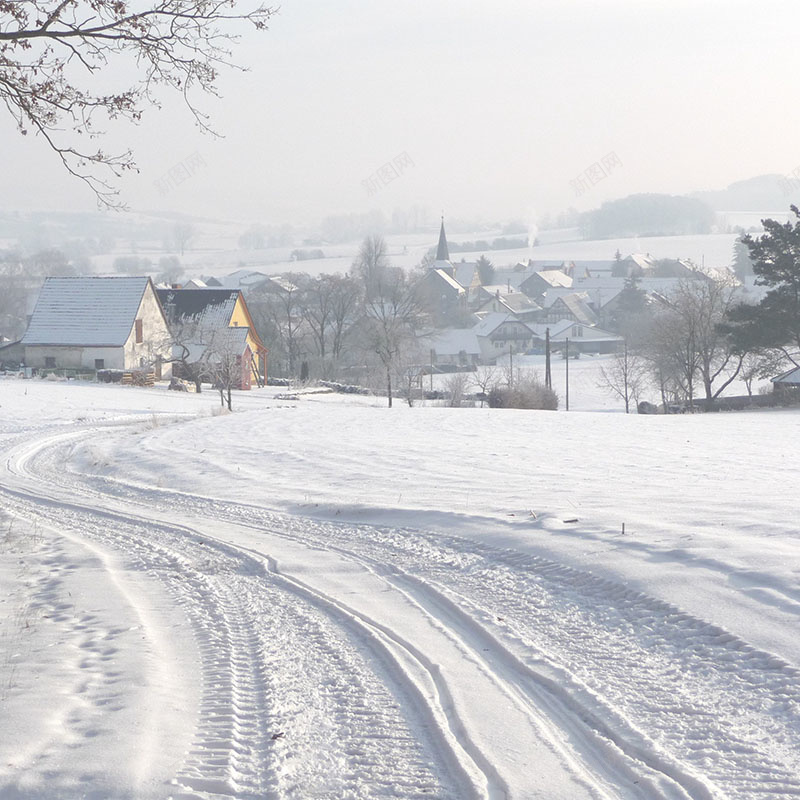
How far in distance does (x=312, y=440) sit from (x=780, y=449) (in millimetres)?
10040

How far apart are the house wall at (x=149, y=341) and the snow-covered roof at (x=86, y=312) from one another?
0.71 meters

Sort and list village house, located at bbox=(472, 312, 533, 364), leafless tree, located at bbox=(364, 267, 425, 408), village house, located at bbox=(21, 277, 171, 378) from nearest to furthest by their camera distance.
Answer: village house, located at bbox=(21, 277, 171, 378)
leafless tree, located at bbox=(364, 267, 425, 408)
village house, located at bbox=(472, 312, 533, 364)

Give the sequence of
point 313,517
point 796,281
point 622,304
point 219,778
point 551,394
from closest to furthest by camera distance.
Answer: point 219,778 → point 313,517 → point 796,281 → point 551,394 → point 622,304

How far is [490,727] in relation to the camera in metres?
4.86

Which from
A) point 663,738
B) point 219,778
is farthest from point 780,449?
point 219,778

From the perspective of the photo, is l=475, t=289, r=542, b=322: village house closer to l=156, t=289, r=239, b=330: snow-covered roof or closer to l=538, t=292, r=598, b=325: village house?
l=538, t=292, r=598, b=325: village house

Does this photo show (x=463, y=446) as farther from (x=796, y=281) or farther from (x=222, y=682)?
(x=796, y=281)

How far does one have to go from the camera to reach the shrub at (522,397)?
45.2 metres

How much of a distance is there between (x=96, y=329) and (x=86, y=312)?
74.1 inches

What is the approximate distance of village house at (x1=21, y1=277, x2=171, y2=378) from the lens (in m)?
57.8

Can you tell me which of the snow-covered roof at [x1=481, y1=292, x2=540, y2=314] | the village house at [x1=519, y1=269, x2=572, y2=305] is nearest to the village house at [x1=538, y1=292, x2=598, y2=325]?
the snow-covered roof at [x1=481, y1=292, x2=540, y2=314]

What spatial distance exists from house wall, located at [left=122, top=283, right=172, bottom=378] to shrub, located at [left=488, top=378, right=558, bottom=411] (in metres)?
23.2

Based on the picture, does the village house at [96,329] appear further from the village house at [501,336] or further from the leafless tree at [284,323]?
the village house at [501,336]

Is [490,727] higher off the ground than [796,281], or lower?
lower
